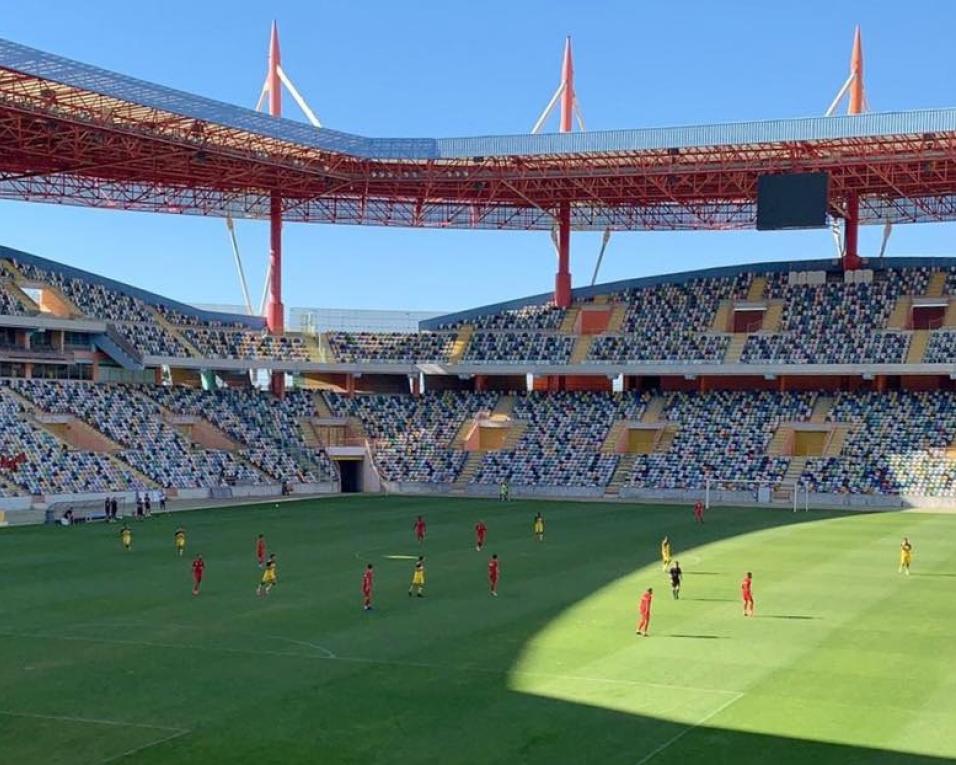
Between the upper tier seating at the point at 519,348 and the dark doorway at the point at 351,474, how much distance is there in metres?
9.51

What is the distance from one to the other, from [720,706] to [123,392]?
54070 millimetres

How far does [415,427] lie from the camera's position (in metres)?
76.7

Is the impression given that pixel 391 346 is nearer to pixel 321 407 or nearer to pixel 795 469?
pixel 321 407

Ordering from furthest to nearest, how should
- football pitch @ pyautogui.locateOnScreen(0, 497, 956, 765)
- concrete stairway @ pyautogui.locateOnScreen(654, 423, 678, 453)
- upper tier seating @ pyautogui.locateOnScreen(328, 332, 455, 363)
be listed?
upper tier seating @ pyautogui.locateOnScreen(328, 332, 455, 363) → concrete stairway @ pyautogui.locateOnScreen(654, 423, 678, 453) → football pitch @ pyautogui.locateOnScreen(0, 497, 956, 765)

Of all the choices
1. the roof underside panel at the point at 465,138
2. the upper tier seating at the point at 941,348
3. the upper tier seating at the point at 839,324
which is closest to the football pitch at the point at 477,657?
the roof underside panel at the point at 465,138

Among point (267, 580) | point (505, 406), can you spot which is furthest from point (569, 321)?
point (267, 580)

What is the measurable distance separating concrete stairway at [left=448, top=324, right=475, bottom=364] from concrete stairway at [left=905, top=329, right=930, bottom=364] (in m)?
25.8

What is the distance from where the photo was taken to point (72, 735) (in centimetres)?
1930

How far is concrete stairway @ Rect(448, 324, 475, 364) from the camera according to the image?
78.6 metres

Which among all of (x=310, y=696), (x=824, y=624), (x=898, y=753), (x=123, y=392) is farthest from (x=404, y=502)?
(x=898, y=753)

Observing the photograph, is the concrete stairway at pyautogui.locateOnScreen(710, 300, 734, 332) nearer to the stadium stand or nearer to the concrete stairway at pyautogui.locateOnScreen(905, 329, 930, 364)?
the concrete stairway at pyautogui.locateOnScreen(905, 329, 930, 364)

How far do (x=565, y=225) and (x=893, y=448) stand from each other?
77.3ft

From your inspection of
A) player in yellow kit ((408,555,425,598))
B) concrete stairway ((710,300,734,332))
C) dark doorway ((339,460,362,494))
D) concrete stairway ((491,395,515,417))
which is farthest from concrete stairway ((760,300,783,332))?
player in yellow kit ((408,555,425,598))

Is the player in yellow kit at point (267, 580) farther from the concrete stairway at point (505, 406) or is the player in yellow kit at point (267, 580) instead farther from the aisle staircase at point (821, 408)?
the concrete stairway at point (505, 406)
